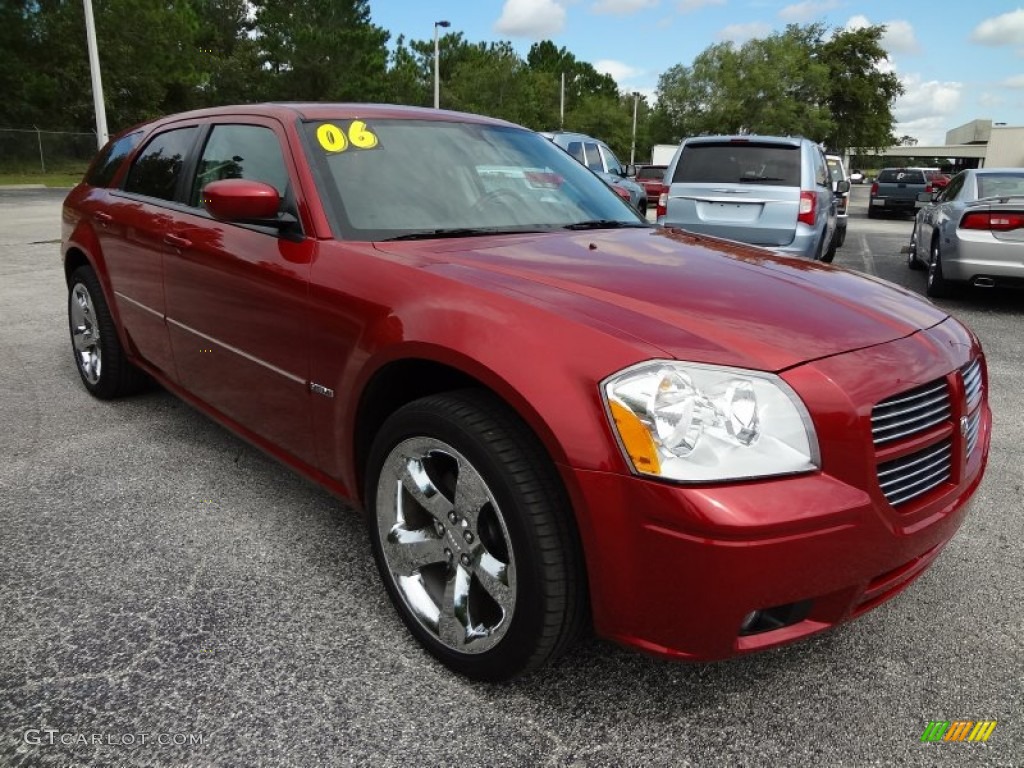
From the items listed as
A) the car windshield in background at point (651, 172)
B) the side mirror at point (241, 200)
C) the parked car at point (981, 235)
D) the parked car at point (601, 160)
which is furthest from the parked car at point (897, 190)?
the side mirror at point (241, 200)

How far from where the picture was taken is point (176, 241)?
330cm

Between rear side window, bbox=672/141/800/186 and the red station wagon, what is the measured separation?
5.66 meters

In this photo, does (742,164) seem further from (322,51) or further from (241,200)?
(322,51)

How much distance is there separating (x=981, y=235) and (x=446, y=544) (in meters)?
7.46

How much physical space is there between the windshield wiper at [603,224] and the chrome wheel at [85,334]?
9.30 feet

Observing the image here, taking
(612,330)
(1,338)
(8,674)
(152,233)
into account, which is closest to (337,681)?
(8,674)

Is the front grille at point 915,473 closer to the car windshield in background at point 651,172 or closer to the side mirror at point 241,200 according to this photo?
the side mirror at point 241,200

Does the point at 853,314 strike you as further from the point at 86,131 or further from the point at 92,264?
the point at 86,131

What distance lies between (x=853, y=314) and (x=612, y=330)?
766mm

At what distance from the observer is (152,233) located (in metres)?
3.53

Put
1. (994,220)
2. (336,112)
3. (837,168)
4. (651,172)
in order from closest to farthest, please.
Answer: (336,112) → (994,220) → (837,168) → (651,172)

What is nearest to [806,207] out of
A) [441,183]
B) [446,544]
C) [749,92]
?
[441,183]

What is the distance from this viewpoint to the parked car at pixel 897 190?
75.9ft

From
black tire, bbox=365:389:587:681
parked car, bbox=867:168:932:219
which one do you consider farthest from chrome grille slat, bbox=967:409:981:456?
parked car, bbox=867:168:932:219
